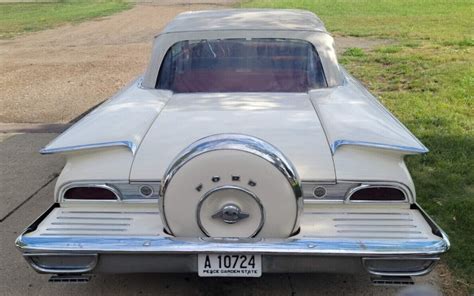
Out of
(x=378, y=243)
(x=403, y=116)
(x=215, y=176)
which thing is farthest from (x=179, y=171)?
(x=403, y=116)

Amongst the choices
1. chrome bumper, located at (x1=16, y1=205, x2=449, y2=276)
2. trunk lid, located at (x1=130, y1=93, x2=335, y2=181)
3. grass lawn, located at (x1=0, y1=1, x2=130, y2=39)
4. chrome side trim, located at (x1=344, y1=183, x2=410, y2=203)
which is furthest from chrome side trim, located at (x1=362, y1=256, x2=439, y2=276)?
grass lawn, located at (x1=0, y1=1, x2=130, y2=39)

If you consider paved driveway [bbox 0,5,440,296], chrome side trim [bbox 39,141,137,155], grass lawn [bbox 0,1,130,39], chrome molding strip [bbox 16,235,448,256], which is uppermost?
chrome side trim [bbox 39,141,137,155]

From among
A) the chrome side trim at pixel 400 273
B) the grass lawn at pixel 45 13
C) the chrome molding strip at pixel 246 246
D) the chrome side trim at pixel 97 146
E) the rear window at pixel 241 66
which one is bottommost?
the grass lawn at pixel 45 13

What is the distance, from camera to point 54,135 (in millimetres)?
6805

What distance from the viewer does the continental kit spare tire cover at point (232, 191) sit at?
2.67 meters

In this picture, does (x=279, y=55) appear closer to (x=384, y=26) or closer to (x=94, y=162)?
(x=94, y=162)

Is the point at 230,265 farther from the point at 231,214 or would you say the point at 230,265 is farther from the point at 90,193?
the point at 90,193

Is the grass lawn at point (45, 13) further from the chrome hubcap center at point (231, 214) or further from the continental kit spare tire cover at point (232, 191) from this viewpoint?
the chrome hubcap center at point (231, 214)

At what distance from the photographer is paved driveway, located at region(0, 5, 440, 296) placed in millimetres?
3434

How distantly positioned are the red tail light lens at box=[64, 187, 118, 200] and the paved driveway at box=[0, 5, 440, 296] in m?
0.72

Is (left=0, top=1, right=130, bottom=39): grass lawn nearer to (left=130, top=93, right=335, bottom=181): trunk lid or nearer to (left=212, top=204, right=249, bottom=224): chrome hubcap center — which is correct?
(left=130, top=93, right=335, bottom=181): trunk lid

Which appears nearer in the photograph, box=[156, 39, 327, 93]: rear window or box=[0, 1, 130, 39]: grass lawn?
box=[156, 39, 327, 93]: rear window

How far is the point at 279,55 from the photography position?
434 centimetres

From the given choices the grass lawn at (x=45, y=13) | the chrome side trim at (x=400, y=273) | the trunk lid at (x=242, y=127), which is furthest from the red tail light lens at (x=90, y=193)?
the grass lawn at (x=45, y=13)
